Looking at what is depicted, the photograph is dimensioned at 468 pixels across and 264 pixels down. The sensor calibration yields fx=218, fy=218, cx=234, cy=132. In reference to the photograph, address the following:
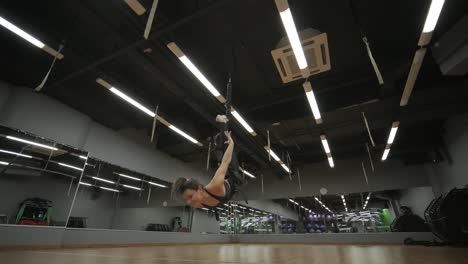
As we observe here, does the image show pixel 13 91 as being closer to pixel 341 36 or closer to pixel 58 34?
pixel 58 34

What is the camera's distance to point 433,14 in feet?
9.23

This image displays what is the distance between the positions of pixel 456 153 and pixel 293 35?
6.56m

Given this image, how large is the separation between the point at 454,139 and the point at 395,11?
487 cm

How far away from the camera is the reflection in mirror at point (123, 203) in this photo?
570cm

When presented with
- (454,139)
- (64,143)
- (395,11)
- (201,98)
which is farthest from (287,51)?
(454,139)

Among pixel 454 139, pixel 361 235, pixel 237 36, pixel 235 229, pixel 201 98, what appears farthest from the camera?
pixel 235 229

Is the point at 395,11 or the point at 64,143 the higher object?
the point at 395,11

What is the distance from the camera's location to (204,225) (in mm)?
9047

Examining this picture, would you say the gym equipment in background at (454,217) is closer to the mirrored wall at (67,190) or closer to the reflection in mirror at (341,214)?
the reflection in mirror at (341,214)

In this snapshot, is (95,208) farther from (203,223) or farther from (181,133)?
(203,223)

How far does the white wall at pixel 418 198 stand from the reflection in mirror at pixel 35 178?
11.6m

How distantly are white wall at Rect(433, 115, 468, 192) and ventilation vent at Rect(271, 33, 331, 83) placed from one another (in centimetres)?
465

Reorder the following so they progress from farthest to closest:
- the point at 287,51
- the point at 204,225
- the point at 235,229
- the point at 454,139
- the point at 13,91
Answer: the point at 235,229 < the point at 204,225 < the point at 454,139 < the point at 13,91 < the point at 287,51

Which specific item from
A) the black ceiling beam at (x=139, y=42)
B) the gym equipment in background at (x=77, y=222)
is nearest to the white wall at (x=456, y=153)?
the black ceiling beam at (x=139, y=42)
